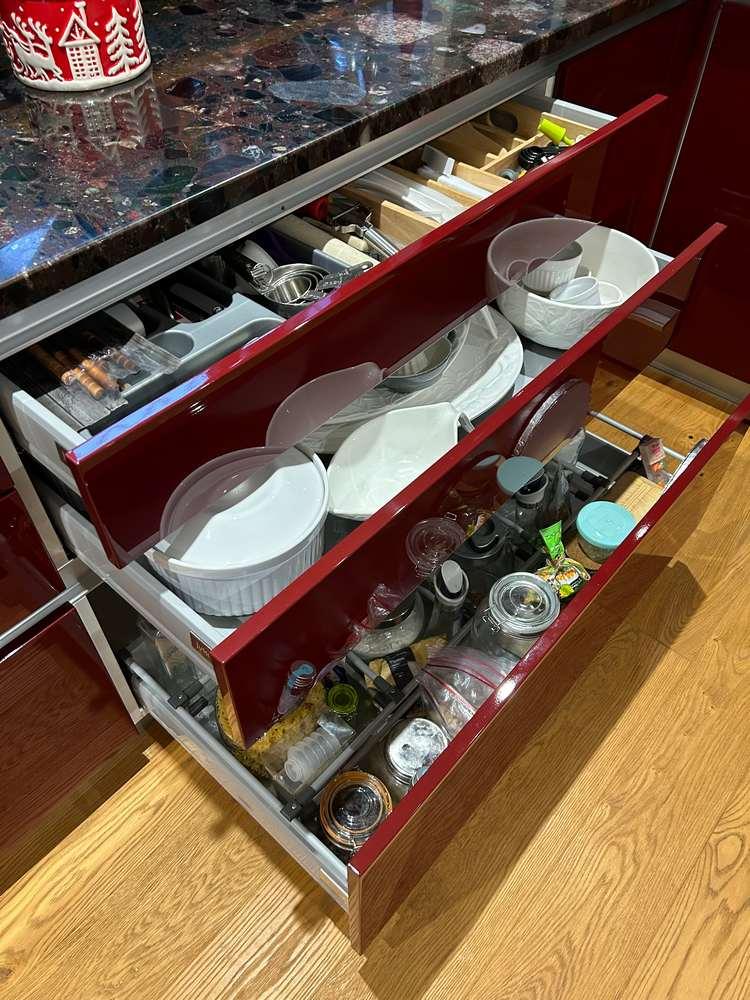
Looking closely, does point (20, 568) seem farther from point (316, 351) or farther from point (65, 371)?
point (316, 351)

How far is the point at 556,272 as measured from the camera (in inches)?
42.3

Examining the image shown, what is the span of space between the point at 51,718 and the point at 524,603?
60cm

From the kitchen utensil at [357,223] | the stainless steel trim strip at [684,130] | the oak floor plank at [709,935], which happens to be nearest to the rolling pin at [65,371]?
the kitchen utensil at [357,223]

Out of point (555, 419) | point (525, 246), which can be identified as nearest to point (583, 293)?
point (525, 246)

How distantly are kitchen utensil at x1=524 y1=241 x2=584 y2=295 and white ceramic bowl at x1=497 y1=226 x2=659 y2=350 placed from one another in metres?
0.05

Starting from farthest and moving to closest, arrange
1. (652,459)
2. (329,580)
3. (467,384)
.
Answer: (652,459), (467,384), (329,580)

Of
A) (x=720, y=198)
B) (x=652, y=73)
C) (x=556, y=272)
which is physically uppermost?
(x=652, y=73)

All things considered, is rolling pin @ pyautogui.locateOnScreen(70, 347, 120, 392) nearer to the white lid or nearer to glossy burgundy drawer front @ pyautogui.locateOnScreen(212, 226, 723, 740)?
the white lid

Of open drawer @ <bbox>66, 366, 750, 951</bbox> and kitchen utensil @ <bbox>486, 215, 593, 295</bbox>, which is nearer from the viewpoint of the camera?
open drawer @ <bbox>66, 366, 750, 951</bbox>

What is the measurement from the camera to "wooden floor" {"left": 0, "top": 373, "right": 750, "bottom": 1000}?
1031mm

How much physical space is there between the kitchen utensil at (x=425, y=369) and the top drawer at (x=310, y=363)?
0.33 feet

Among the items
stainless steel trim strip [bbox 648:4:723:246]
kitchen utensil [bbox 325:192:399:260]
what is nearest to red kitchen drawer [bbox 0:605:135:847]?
kitchen utensil [bbox 325:192:399:260]

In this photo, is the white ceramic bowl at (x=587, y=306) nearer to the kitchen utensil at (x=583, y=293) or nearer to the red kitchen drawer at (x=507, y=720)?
the kitchen utensil at (x=583, y=293)

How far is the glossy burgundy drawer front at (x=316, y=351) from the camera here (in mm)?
617
